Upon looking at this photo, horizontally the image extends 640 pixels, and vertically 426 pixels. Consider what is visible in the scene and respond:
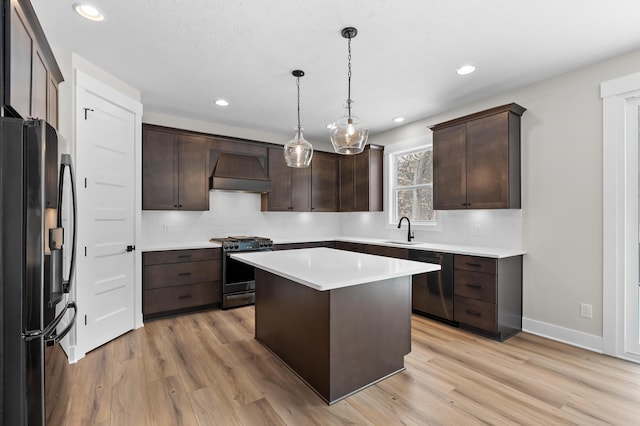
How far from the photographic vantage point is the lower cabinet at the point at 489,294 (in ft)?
10.3

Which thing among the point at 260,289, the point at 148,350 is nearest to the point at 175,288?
the point at 148,350

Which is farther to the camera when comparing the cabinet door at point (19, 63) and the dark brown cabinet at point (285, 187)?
the dark brown cabinet at point (285, 187)

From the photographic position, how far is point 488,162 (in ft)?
11.2

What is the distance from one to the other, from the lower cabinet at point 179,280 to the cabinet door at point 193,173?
2.21 ft

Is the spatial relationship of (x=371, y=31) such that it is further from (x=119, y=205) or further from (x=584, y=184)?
(x=119, y=205)

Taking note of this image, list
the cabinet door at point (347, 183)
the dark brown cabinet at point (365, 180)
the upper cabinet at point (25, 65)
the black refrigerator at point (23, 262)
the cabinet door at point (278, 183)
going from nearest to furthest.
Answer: the black refrigerator at point (23, 262) → the upper cabinet at point (25, 65) → the cabinet door at point (278, 183) → the dark brown cabinet at point (365, 180) → the cabinet door at point (347, 183)

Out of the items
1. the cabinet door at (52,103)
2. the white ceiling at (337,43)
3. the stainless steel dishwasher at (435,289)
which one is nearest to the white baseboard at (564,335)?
the stainless steel dishwasher at (435,289)

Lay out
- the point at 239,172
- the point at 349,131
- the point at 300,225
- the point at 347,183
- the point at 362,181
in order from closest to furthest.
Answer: the point at 349,131 < the point at 239,172 < the point at 362,181 < the point at 347,183 < the point at 300,225

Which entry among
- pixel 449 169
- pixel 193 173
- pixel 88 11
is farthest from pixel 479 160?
pixel 88 11

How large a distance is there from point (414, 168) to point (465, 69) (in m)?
1.95

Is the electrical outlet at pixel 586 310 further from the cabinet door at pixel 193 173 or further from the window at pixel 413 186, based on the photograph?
the cabinet door at pixel 193 173

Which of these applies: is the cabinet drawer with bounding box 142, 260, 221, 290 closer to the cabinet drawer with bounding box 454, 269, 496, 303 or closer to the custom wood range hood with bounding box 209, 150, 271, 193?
the custom wood range hood with bounding box 209, 150, 271, 193

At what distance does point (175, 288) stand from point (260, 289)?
1462 millimetres

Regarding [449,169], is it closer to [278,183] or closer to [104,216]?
[278,183]
